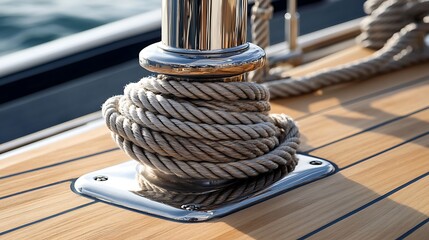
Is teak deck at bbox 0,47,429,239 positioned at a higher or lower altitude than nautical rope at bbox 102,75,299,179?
lower

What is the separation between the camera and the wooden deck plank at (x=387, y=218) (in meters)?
1.19

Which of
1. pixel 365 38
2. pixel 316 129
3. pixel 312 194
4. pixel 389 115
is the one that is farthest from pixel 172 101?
pixel 365 38

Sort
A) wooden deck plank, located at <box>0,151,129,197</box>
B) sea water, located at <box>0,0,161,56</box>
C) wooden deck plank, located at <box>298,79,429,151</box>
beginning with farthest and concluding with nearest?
sea water, located at <box>0,0,161,56</box> → wooden deck plank, located at <box>298,79,429,151</box> → wooden deck plank, located at <box>0,151,129,197</box>

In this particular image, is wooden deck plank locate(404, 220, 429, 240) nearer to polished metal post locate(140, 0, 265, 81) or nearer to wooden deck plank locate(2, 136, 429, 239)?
wooden deck plank locate(2, 136, 429, 239)

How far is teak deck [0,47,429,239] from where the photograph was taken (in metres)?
1.20

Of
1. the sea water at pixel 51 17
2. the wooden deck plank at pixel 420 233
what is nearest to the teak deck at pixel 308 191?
the wooden deck plank at pixel 420 233

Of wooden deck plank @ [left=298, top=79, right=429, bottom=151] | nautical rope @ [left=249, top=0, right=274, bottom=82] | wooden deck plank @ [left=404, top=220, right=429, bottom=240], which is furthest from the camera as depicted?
nautical rope @ [left=249, top=0, right=274, bottom=82]

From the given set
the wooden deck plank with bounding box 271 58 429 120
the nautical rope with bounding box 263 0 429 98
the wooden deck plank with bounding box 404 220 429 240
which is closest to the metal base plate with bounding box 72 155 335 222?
the wooden deck plank with bounding box 404 220 429 240

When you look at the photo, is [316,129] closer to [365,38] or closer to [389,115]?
[389,115]

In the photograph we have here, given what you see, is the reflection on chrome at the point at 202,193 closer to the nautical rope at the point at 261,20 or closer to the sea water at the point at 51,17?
the nautical rope at the point at 261,20

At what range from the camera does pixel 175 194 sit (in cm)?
130

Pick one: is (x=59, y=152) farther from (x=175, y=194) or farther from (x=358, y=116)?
(x=358, y=116)

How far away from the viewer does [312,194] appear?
1324 mm

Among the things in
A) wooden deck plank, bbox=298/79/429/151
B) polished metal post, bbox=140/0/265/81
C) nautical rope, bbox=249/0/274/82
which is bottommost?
wooden deck plank, bbox=298/79/429/151
